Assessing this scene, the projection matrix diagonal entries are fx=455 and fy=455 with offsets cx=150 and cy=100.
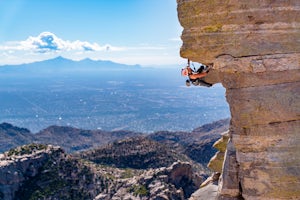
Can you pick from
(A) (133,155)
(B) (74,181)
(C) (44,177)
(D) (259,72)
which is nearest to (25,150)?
(C) (44,177)

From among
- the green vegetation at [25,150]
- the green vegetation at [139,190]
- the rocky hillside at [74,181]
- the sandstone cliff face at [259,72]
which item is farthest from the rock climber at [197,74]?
the green vegetation at [25,150]

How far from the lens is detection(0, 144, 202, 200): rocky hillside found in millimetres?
61406

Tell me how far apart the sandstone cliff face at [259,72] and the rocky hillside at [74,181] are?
42432mm

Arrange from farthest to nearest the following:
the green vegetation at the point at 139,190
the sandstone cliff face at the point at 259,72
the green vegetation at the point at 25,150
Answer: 1. the green vegetation at the point at 25,150
2. the green vegetation at the point at 139,190
3. the sandstone cliff face at the point at 259,72

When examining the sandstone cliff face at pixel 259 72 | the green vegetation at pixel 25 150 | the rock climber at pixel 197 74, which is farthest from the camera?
the green vegetation at pixel 25 150

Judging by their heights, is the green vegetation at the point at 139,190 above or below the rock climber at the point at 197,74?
below

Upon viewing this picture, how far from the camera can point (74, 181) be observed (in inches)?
2579

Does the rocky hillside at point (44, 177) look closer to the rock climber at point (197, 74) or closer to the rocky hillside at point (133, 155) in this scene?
the rocky hillside at point (133, 155)

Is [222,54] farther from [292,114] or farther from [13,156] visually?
[13,156]

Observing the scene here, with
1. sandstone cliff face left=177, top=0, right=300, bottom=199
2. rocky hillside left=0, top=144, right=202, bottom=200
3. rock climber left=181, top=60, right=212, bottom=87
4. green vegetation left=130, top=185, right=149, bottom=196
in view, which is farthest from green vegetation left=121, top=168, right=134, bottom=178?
sandstone cliff face left=177, top=0, right=300, bottom=199

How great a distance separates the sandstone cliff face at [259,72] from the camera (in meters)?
15.9

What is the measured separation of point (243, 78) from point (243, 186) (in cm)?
430

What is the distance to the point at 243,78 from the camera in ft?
55.2

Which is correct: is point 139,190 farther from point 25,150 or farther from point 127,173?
point 25,150
